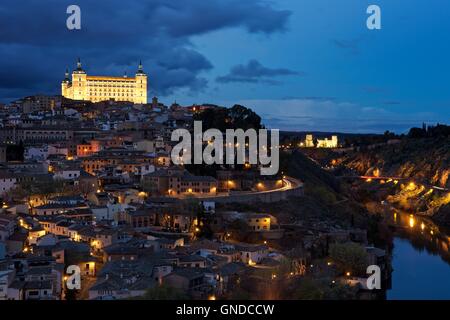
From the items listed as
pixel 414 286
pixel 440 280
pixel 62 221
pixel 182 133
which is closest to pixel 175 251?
pixel 62 221

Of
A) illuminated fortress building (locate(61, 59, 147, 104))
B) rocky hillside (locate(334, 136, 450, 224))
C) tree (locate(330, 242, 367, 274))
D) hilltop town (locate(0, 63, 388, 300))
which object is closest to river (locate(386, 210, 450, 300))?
tree (locate(330, 242, 367, 274))

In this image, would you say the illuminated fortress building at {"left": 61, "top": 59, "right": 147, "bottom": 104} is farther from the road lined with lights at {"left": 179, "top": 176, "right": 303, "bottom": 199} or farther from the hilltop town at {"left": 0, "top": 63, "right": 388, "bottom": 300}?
the road lined with lights at {"left": 179, "top": 176, "right": 303, "bottom": 199}

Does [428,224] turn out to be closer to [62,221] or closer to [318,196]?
[318,196]

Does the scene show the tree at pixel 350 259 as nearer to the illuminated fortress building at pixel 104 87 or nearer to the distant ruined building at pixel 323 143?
the illuminated fortress building at pixel 104 87

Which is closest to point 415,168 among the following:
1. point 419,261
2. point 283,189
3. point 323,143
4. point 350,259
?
point 323,143

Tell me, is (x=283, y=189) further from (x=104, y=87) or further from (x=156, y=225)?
(x=104, y=87)

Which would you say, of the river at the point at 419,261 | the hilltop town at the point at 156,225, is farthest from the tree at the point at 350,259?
the river at the point at 419,261
